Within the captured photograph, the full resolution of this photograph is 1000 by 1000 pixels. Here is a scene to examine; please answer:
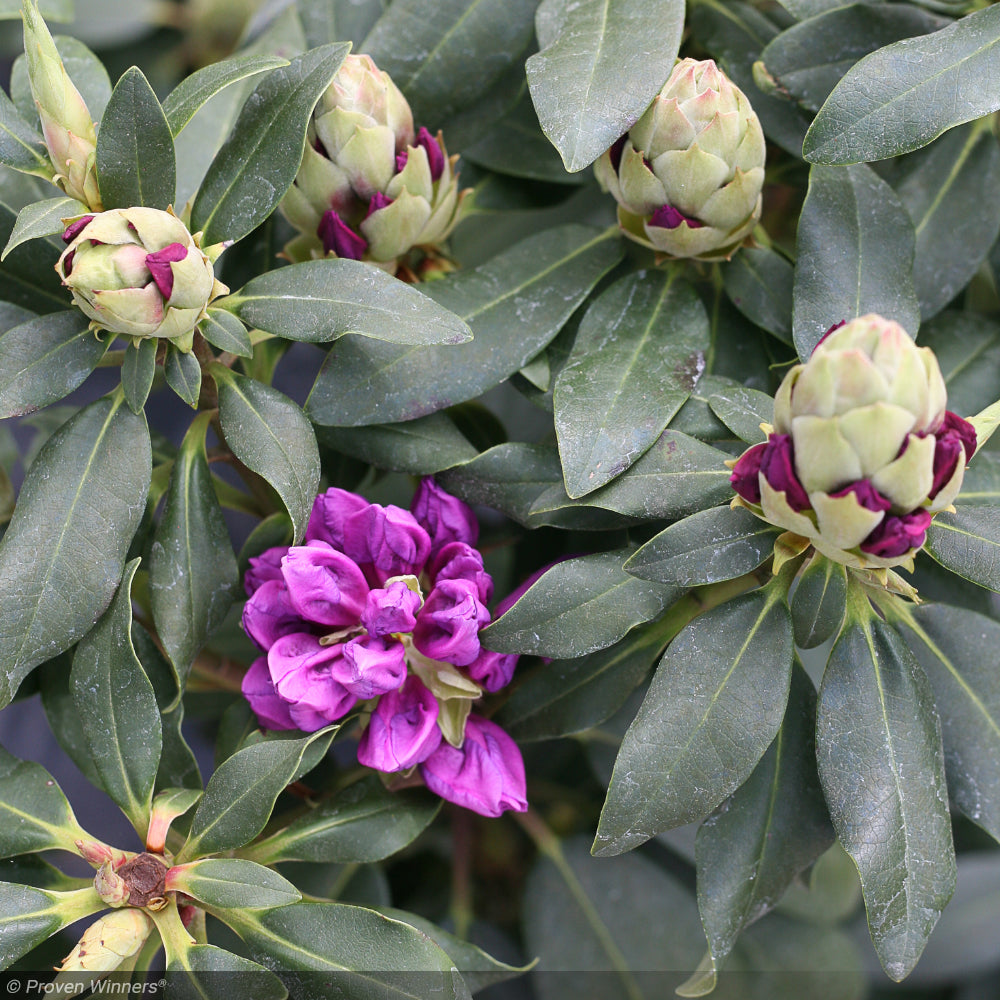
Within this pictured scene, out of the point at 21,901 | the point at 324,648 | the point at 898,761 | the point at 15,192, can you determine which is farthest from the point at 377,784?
the point at 15,192

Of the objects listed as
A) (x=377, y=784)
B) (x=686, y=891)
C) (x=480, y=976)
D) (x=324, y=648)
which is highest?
(x=324, y=648)

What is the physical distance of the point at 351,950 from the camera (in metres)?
0.64

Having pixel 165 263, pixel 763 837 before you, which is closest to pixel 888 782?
pixel 763 837

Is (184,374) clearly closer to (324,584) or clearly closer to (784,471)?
(324,584)

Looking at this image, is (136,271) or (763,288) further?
(763,288)

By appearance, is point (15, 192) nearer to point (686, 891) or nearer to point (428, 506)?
point (428, 506)

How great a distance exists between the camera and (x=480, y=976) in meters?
0.72

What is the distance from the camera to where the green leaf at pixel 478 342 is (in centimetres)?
67

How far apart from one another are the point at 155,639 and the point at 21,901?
0.71 ft

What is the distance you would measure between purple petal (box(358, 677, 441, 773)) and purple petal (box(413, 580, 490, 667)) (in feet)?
0.12

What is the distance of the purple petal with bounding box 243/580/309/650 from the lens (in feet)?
2.11

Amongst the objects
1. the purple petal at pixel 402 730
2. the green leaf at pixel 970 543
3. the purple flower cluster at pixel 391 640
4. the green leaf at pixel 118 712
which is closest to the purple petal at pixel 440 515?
the purple flower cluster at pixel 391 640

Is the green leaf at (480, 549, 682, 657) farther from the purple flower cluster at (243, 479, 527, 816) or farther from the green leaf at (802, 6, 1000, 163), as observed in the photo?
the green leaf at (802, 6, 1000, 163)

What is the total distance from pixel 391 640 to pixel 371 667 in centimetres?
4
